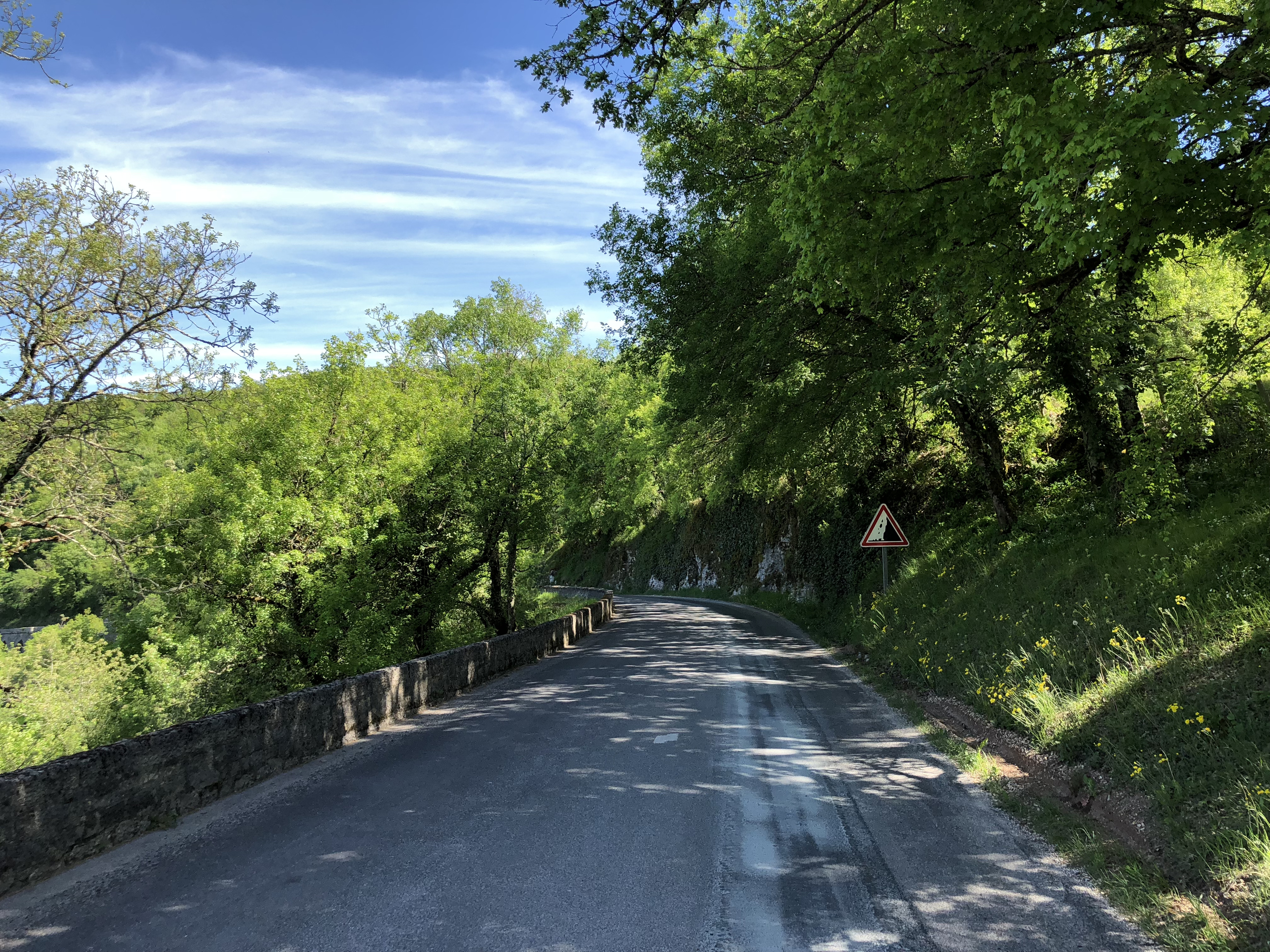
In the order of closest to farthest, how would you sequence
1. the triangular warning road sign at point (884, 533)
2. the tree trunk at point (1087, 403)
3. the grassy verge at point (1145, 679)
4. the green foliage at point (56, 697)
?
the grassy verge at point (1145, 679)
the tree trunk at point (1087, 403)
the green foliage at point (56, 697)
the triangular warning road sign at point (884, 533)

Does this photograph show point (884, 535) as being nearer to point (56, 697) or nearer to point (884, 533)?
point (884, 533)

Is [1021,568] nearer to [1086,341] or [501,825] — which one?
[1086,341]

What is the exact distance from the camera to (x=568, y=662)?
14477 millimetres

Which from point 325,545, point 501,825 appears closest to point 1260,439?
point 501,825

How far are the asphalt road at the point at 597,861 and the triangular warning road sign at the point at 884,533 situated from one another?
793 cm

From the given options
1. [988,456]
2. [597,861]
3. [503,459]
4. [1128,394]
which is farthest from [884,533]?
→ [597,861]

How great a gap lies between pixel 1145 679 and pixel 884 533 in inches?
366

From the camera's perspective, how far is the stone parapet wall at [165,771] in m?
4.21

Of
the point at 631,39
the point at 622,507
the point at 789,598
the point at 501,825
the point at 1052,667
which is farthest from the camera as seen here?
the point at 622,507

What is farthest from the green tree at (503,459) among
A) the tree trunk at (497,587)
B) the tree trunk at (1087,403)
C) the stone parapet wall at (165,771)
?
the tree trunk at (1087,403)

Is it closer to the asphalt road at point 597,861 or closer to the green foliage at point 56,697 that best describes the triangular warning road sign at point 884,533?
the asphalt road at point 597,861

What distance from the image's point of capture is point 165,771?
5.24 m

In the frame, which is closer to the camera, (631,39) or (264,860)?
(264,860)

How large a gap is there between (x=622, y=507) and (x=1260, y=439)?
2962 cm
